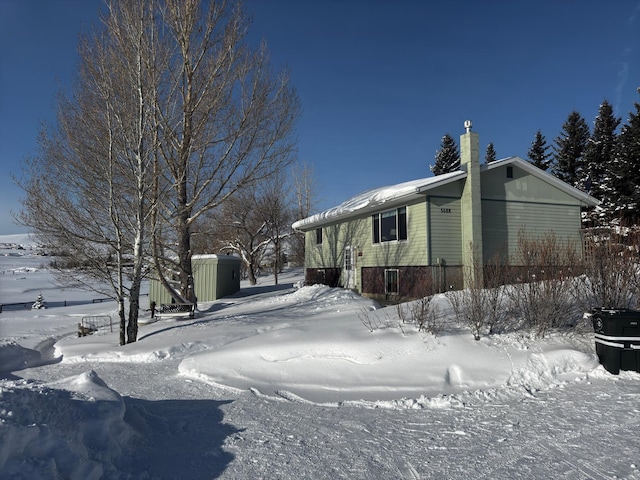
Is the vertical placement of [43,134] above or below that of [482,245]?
above

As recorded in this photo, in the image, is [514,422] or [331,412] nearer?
[514,422]

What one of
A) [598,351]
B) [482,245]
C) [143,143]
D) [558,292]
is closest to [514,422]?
[598,351]

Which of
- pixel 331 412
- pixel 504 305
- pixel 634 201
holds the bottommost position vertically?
pixel 331 412

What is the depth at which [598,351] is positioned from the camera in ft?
23.9

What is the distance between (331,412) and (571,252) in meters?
6.27

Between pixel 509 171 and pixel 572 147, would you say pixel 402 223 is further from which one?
pixel 572 147

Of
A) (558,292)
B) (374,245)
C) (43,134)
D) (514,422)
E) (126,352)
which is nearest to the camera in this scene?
(514,422)

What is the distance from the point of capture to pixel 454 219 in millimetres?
15586

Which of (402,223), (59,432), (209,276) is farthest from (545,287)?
(209,276)

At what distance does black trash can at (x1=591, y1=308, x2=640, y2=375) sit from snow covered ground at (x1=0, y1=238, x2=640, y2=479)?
196mm

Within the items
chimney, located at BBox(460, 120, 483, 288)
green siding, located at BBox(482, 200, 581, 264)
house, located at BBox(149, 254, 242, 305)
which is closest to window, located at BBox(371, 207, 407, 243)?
chimney, located at BBox(460, 120, 483, 288)

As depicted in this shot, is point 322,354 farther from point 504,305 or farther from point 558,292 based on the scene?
point 558,292

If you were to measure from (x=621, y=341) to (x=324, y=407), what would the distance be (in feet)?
16.0

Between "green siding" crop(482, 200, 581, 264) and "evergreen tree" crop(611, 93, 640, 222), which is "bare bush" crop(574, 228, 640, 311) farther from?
"evergreen tree" crop(611, 93, 640, 222)
